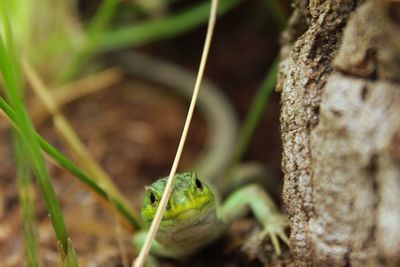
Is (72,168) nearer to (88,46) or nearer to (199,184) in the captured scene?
(199,184)

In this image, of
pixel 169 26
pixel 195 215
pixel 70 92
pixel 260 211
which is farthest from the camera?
pixel 70 92

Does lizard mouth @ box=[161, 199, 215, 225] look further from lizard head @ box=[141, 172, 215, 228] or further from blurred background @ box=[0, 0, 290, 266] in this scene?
blurred background @ box=[0, 0, 290, 266]

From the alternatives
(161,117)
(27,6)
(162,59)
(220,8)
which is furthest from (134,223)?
(162,59)

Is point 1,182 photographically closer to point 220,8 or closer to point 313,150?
point 220,8

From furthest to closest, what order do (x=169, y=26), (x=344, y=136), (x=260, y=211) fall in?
(x=169, y=26), (x=260, y=211), (x=344, y=136)

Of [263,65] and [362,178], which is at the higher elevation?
[263,65]

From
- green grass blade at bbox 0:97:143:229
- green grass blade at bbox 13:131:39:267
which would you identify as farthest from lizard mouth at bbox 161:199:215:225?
green grass blade at bbox 13:131:39:267

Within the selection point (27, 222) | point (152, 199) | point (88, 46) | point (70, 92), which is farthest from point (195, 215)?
point (70, 92)
